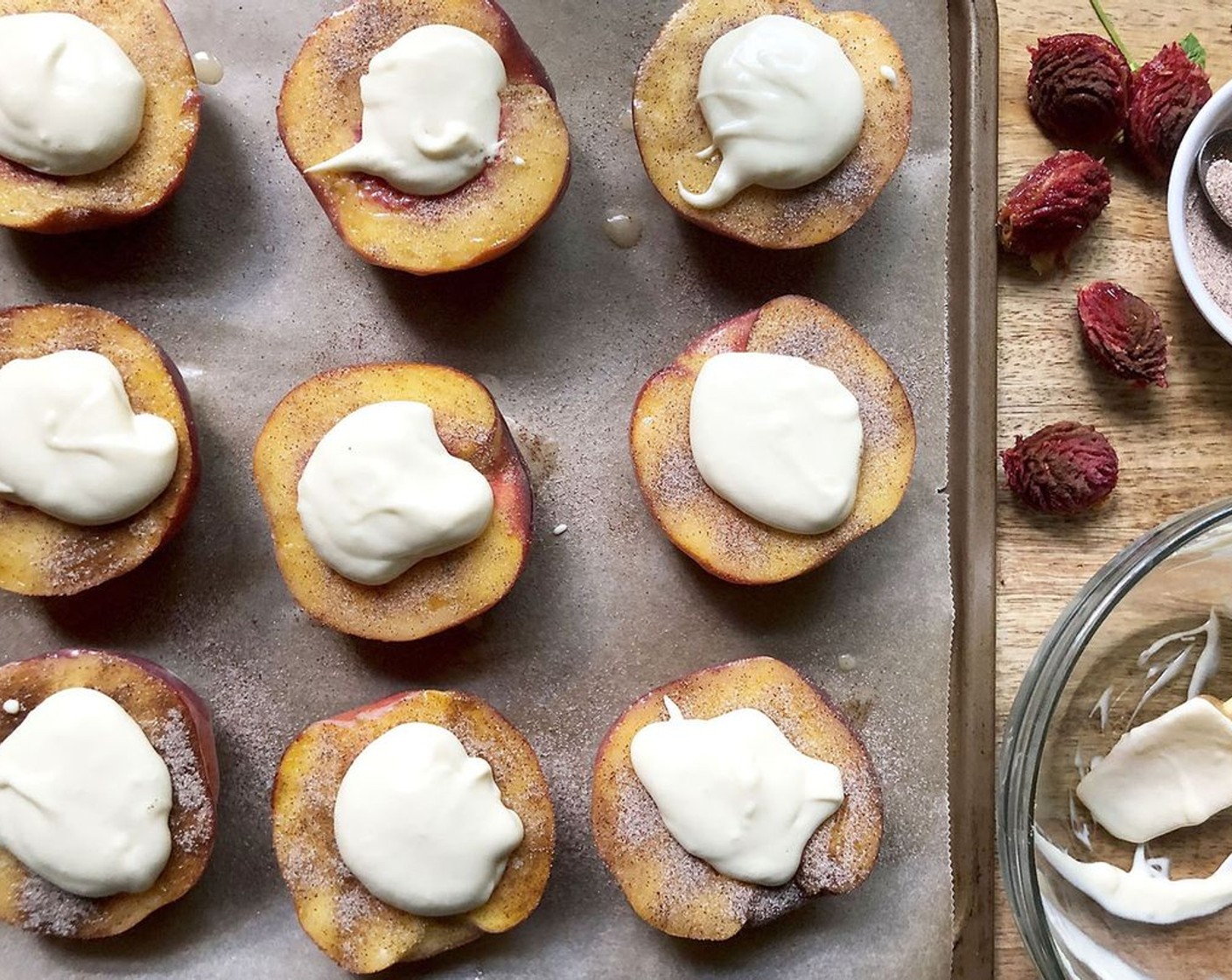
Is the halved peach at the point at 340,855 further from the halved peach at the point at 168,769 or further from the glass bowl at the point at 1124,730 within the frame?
the glass bowl at the point at 1124,730

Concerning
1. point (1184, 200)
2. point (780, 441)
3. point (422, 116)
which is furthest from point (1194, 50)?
point (422, 116)

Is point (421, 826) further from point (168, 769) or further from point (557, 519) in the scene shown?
point (557, 519)

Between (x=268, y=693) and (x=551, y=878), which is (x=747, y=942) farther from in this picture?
(x=268, y=693)

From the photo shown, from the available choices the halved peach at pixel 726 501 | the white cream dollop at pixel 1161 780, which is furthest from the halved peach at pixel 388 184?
the white cream dollop at pixel 1161 780

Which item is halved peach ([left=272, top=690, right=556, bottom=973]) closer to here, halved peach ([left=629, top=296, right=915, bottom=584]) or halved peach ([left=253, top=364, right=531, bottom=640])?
halved peach ([left=253, top=364, right=531, bottom=640])

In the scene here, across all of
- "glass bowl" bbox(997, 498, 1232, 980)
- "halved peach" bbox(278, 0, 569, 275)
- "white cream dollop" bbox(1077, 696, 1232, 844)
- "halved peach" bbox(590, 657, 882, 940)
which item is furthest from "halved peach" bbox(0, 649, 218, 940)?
"white cream dollop" bbox(1077, 696, 1232, 844)

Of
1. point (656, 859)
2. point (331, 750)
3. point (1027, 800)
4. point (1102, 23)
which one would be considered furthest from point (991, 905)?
point (1102, 23)
